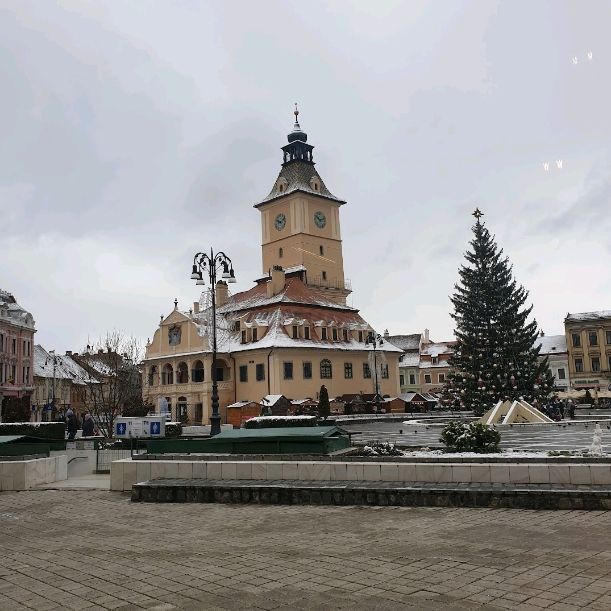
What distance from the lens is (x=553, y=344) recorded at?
8938 centimetres

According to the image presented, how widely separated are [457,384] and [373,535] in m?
34.5

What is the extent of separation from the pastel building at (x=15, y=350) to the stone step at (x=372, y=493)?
178 ft

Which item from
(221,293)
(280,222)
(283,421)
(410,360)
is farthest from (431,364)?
(283,421)

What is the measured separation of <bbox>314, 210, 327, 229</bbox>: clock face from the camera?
7712cm

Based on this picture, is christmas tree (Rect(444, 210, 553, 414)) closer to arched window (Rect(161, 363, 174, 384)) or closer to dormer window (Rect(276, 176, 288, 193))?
arched window (Rect(161, 363, 174, 384))

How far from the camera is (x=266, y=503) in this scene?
40.0 feet

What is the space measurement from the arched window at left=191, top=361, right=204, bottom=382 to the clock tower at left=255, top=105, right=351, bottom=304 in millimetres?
18276

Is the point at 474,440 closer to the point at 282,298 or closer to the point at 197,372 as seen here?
the point at 197,372

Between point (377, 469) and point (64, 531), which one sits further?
point (377, 469)

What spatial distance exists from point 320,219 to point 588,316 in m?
35.1

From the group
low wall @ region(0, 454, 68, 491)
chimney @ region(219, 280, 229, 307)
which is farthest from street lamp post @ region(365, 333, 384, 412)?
low wall @ region(0, 454, 68, 491)

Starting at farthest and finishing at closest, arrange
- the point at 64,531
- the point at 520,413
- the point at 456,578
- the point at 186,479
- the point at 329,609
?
the point at 520,413 → the point at 186,479 → the point at 64,531 → the point at 456,578 → the point at 329,609

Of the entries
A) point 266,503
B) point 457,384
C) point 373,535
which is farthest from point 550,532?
point 457,384

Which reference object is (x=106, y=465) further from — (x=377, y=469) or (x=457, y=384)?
(x=457, y=384)
